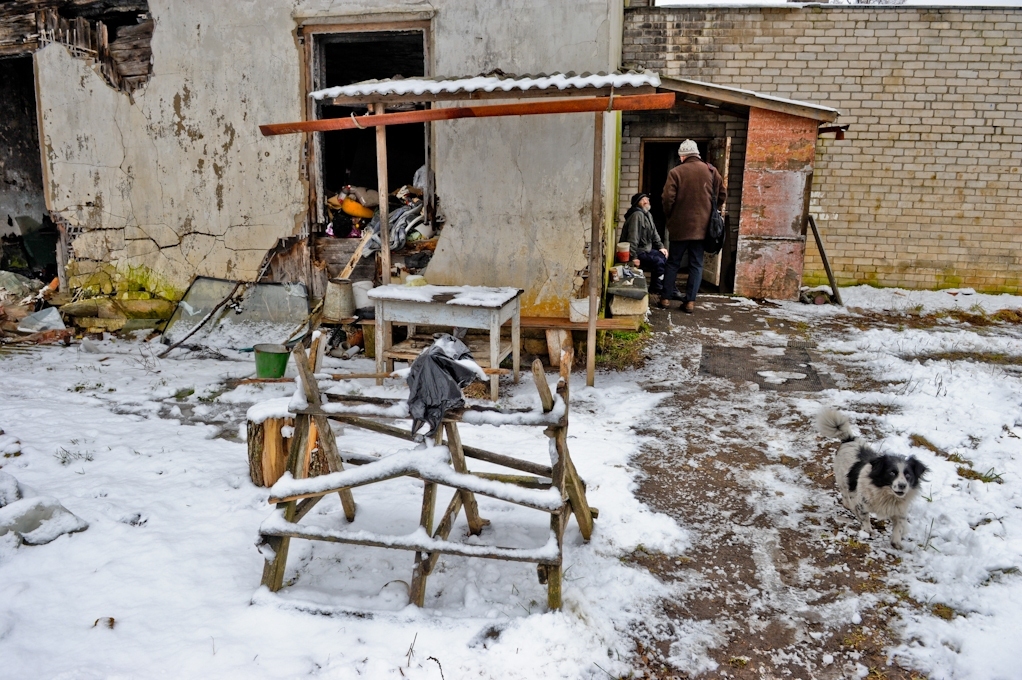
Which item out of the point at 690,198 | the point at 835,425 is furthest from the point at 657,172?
the point at 835,425

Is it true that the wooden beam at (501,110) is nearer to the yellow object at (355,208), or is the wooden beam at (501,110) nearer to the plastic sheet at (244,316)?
the yellow object at (355,208)

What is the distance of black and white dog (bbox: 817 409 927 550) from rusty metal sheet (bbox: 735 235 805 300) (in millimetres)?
5981

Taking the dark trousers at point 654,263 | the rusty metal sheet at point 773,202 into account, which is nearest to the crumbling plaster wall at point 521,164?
the dark trousers at point 654,263

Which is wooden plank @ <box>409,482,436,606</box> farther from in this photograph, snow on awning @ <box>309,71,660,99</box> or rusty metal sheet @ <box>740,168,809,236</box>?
rusty metal sheet @ <box>740,168,809,236</box>

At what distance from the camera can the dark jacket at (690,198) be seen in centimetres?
870

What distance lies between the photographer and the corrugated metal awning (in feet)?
17.3

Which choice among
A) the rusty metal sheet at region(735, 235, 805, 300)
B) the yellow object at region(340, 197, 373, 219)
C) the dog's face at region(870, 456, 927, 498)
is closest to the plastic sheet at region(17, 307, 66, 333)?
the yellow object at region(340, 197, 373, 219)

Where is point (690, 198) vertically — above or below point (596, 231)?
above

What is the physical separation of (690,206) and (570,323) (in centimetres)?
310

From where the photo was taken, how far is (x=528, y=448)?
502cm

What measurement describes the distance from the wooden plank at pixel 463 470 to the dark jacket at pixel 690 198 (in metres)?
5.90

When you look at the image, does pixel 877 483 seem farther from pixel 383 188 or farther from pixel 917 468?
pixel 383 188

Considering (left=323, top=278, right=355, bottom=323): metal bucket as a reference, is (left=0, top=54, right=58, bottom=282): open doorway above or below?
above

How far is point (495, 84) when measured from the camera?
17.8 ft
